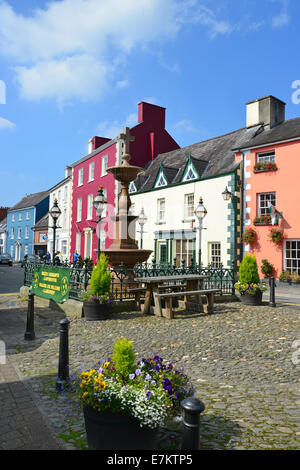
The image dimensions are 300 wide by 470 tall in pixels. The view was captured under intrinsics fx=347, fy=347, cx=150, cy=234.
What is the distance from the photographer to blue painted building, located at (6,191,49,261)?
47812 millimetres

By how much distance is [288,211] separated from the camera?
683 inches

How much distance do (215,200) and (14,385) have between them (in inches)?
668

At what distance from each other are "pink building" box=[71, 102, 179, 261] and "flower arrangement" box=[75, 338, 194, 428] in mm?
22336

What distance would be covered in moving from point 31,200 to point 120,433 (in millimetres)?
52902

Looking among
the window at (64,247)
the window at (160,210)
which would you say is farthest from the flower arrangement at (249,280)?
the window at (64,247)

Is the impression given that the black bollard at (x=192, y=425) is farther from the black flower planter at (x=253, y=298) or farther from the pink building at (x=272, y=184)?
the pink building at (x=272, y=184)

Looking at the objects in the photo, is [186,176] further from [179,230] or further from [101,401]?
[101,401]

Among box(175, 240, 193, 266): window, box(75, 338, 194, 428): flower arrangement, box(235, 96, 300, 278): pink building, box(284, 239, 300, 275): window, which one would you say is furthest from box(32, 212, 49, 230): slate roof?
box(75, 338, 194, 428): flower arrangement

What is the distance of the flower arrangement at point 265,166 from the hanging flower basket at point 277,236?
3247 millimetres

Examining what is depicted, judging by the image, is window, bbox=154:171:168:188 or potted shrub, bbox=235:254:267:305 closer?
potted shrub, bbox=235:254:267:305

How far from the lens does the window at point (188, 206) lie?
21.8m

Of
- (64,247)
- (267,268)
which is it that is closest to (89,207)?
(64,247)

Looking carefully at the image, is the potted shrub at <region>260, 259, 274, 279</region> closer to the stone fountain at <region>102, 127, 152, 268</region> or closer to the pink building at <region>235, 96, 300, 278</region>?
the pink building at <region>235, 96, 300, 278</region>

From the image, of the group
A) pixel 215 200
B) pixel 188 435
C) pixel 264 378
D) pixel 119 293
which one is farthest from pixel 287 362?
pixel 215 200
